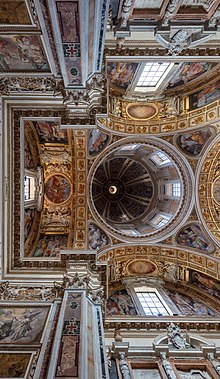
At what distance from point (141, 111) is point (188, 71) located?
339 centimetres

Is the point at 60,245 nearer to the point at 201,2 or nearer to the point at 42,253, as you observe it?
the point at 42,253

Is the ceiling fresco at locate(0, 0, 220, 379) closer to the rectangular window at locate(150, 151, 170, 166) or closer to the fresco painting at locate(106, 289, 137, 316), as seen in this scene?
the fresco painting at locate(106, 289, 137, 316)

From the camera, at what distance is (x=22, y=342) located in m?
7.55

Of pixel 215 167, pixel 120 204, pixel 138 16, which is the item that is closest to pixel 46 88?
pixel 138 16

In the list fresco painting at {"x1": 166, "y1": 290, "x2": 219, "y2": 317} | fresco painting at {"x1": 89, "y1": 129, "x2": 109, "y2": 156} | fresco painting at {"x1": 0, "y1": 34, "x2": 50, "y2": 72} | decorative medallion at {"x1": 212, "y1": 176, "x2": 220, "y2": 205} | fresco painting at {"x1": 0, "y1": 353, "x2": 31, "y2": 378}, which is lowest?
fresco painting at {"x1": 166, "y1": 290, "x2": 219, "y2": 317}

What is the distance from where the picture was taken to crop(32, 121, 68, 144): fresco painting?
13255 millimetres

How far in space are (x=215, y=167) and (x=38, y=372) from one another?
511 inches

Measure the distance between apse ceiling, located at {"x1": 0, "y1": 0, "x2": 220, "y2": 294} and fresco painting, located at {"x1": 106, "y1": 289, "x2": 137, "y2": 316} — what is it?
186 centimetres

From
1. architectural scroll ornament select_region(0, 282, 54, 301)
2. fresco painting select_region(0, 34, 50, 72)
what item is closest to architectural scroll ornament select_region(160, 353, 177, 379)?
architectural scroll ornament select_region(0, 282, 54, 301)

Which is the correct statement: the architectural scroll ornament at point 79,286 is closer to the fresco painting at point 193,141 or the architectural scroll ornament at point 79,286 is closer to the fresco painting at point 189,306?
the fresco painting at point 189,306

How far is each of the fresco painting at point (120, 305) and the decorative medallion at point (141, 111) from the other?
9.48m

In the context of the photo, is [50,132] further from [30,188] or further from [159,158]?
[159,158]

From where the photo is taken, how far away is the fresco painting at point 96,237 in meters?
15.6

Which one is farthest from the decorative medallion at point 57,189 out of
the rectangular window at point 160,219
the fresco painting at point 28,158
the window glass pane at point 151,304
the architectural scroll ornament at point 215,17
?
the architectural scroll ornament at point 215,17
